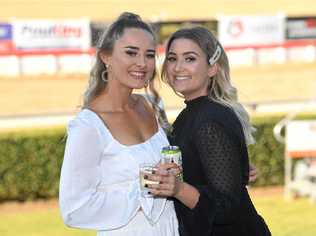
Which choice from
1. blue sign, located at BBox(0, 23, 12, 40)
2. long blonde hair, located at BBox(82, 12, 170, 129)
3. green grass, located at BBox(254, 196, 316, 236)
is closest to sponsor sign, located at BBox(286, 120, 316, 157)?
green grass, located at BBox(254, 196, 316, 236)

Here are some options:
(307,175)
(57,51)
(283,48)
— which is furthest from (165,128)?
(283,48)

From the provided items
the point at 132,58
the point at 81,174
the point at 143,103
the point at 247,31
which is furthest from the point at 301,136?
the point at 247,31

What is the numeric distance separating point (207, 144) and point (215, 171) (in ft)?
0.36

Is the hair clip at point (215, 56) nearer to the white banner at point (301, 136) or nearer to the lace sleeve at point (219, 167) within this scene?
the lace sleeve at point (219, 167)

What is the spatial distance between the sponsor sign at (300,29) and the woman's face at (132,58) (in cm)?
2204

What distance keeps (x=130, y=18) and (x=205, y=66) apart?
1.23ft

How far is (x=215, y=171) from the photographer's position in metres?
2.94

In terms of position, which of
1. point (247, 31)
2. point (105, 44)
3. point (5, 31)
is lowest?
point (247, 31)

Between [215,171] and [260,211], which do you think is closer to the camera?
[215,171]

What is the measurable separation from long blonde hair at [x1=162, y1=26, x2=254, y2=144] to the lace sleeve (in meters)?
0.19

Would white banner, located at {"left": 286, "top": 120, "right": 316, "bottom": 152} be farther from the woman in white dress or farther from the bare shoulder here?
the woman in white dress

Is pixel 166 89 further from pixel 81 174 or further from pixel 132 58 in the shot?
pixel 81 174

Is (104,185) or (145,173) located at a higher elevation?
(145,173)

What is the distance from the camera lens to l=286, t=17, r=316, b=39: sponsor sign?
24.8 m
